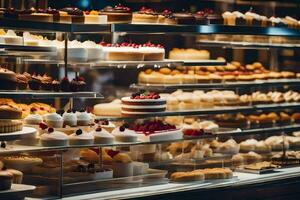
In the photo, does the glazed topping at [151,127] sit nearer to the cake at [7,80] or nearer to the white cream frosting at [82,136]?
the white cream frosting at [82,136]

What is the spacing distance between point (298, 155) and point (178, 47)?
6.53 feet

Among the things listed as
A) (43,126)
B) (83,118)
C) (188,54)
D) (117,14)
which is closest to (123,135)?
(83,118)

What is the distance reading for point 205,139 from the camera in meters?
10.7

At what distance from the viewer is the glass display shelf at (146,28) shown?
7754mm

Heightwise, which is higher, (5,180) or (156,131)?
(156,131)

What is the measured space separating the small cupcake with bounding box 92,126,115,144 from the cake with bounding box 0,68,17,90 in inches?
42.9

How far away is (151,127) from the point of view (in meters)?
9.30

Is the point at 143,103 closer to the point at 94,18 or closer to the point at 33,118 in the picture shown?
the point at 94,18

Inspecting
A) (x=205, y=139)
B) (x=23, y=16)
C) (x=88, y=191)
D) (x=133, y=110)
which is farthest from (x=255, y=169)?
(x=23, y=16)

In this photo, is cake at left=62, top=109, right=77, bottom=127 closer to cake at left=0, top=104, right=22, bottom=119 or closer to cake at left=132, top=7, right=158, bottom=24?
cake at left=0, top=104, right=22, bottom=119

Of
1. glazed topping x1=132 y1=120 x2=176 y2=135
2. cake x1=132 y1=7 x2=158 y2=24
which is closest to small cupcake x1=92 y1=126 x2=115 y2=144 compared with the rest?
glazed topping x1=132 y1=120 x2=176 y2=135

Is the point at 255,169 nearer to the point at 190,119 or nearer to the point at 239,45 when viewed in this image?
the point at 190,119

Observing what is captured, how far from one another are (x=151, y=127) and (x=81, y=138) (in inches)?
47.4

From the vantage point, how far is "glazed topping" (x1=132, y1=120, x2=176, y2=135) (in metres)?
9.26
